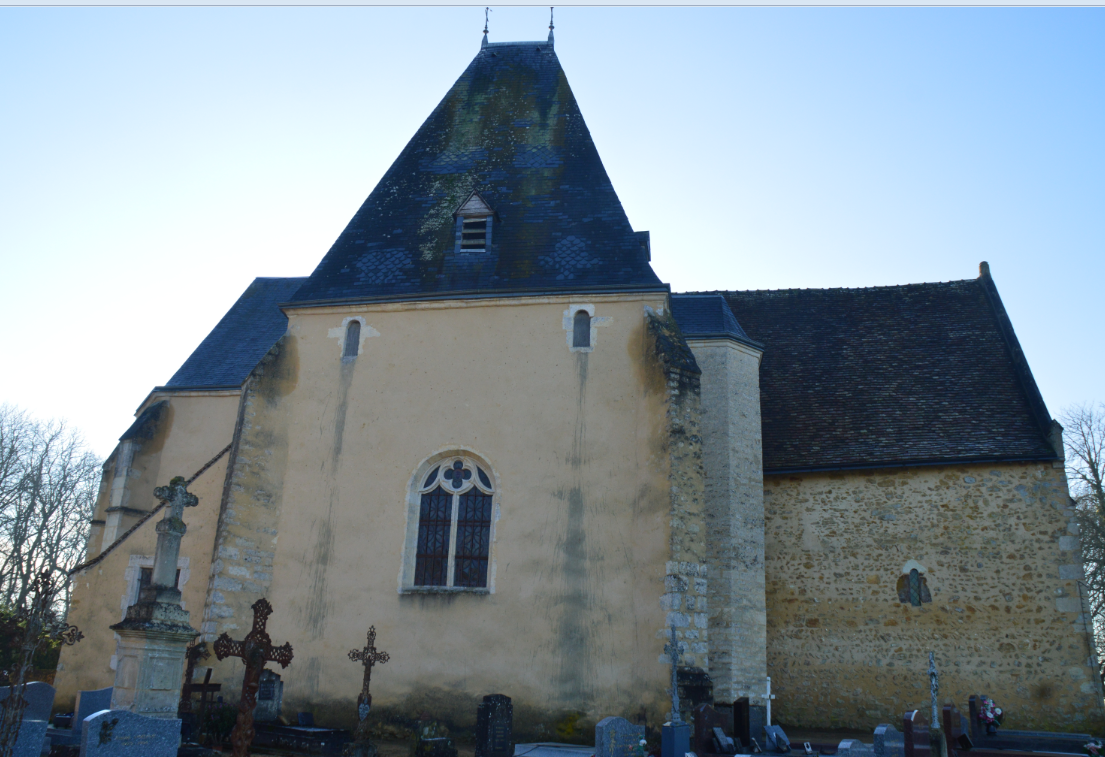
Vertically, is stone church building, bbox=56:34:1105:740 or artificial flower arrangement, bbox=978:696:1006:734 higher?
stone church building, bbox=56:34:1105:740

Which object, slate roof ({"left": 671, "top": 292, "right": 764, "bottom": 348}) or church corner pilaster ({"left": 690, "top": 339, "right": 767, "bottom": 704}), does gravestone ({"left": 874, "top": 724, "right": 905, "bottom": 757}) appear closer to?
church corner pilaster ({"left": 690, "top": 339, "right": 767, "bottom": 704})

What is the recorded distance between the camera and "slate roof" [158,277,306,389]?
59.2 feet

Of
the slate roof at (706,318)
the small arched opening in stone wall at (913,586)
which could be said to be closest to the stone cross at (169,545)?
the slate roof at (706,318)

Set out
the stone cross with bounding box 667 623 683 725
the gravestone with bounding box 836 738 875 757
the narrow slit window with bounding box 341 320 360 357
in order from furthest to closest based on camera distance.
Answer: the narrow slit window with bounding box 341 320 360 357 → the stone cross with bounding box 667 623 683 725 → the gravestone with bounding box 836 738 875 757

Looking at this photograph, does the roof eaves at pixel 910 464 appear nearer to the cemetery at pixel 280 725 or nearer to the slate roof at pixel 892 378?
the slate roof at pixel 892 378

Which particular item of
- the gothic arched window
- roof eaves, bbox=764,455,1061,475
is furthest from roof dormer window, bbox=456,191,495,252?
roof eaves, bbox=764,455,1061,475

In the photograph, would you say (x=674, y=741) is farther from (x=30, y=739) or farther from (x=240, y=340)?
(x=240, y=340)

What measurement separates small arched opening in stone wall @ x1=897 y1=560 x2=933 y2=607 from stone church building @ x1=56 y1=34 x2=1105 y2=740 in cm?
4

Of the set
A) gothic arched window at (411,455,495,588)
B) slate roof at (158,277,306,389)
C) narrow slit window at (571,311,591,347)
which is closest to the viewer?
gothic arched window at (411,455,495,588)

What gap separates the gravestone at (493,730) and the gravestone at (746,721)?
145 inches

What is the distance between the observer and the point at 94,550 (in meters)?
17.4

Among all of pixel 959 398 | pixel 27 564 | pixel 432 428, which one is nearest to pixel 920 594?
pixel 959 398

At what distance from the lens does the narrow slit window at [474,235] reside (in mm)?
14445

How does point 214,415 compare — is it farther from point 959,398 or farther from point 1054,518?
point 1054,518
